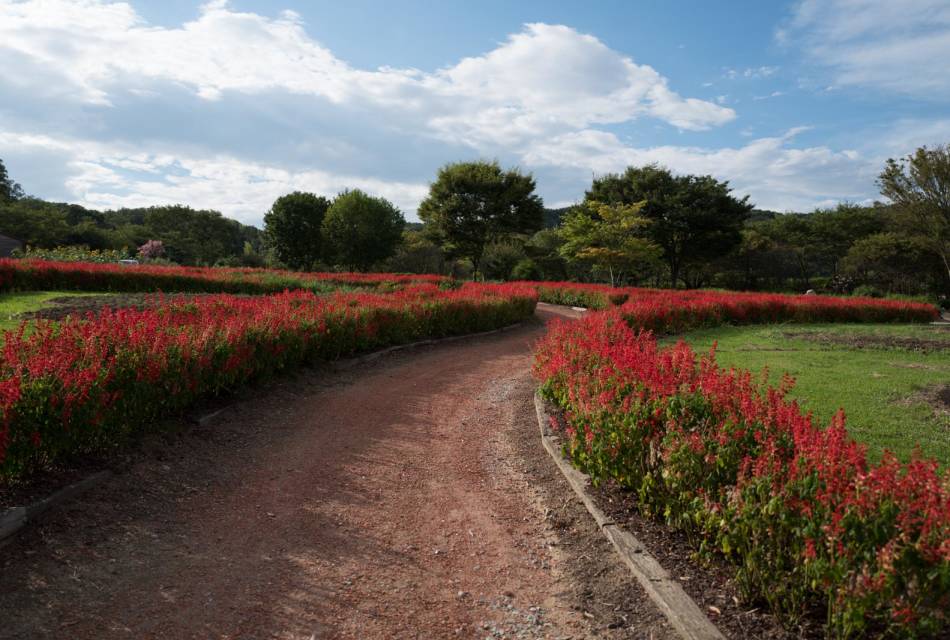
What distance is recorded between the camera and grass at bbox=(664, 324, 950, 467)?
5469mm

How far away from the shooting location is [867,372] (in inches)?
341

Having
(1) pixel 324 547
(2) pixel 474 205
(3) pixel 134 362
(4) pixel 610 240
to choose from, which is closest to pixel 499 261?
(2) pixel 474 205

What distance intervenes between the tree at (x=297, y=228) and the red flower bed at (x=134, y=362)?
37052 mm

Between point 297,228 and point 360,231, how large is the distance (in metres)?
6.83

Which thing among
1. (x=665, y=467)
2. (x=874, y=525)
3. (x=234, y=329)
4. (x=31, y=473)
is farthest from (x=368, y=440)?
(x=874, y=525)

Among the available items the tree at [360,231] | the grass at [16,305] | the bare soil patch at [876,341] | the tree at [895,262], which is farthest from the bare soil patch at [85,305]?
the tree at [895,262]

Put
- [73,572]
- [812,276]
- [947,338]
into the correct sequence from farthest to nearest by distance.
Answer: [812,276] < [947,338] < [73,572]

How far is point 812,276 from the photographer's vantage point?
4891 cm

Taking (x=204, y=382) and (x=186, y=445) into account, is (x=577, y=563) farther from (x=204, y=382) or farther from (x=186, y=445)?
(x=204, y=382)

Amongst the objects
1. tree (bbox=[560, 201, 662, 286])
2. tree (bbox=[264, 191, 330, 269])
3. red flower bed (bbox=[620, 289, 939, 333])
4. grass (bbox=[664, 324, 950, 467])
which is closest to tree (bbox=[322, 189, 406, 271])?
tree (bbox=[264, 191, 330, 269])

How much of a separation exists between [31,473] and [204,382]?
210cm

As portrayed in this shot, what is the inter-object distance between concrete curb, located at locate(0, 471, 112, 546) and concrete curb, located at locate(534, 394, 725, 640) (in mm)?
3907

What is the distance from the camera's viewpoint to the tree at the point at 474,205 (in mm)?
34688

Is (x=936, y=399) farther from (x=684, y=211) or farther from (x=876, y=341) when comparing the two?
(x=684, y=211)
